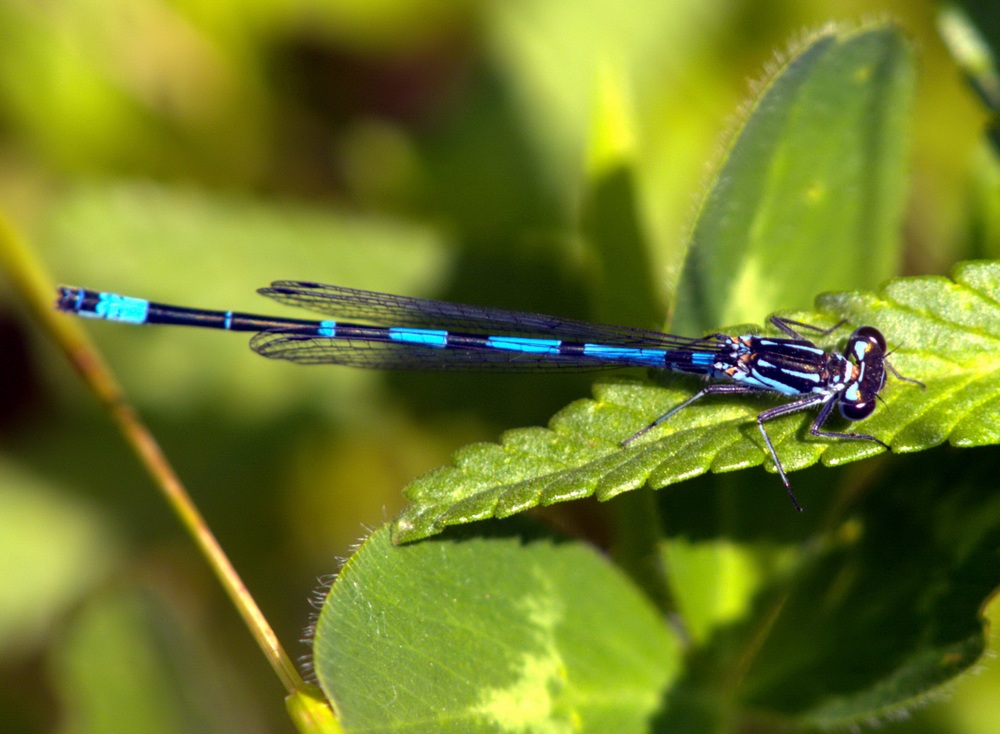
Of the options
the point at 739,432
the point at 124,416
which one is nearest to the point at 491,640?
the point at 739,432

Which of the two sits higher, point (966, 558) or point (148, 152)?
point (148, 152)

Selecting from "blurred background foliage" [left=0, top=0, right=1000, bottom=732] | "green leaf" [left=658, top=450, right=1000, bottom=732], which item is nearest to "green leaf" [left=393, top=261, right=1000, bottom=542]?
"green leaf" [left=658, top=450, right=1000, bottom=732]

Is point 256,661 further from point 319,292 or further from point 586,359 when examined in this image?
point 586,359

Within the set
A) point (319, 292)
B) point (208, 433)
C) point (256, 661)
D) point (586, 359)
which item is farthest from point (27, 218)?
point (586, 359)

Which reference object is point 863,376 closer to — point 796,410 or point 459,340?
point 796,410

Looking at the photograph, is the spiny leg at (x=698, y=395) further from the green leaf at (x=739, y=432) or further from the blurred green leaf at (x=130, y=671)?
the blurred green leaf at (x=130, y=671)

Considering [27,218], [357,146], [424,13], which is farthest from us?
[424,13]
